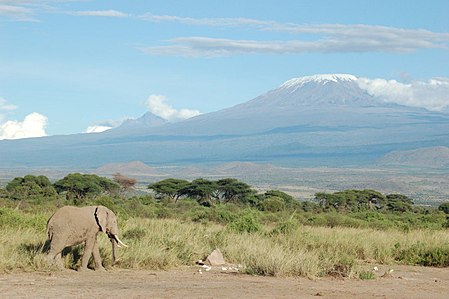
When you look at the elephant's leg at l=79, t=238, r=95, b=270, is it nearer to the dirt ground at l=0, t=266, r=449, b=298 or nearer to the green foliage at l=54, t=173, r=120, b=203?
the dirt ground at l=0, t=266, r=449, b=298

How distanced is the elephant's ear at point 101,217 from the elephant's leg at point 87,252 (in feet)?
0.85

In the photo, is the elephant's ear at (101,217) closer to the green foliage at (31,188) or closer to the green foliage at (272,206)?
the green foliage at (272,206)

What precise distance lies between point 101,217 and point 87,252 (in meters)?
0.62

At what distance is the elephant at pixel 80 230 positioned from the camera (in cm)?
1409

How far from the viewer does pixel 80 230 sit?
14289mm

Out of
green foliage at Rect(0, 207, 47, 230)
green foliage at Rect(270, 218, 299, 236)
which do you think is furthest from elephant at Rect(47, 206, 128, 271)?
green foliage at Rect(270, 218, 299, 236)

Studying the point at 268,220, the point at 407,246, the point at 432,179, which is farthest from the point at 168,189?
the point at 432,179

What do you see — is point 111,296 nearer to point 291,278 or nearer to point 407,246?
point 291,278

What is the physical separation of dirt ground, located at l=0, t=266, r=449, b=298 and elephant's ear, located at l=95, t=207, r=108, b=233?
755 mm

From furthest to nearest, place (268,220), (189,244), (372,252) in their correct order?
(268,220) < (372,252) < (189,244)

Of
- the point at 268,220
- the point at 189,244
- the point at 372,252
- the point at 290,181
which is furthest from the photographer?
the point at 290,181

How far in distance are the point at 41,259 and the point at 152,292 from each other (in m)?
2.52

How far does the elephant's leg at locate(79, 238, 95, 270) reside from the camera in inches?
561

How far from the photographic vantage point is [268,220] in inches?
1171
